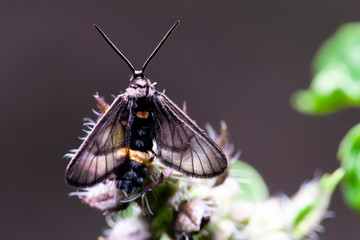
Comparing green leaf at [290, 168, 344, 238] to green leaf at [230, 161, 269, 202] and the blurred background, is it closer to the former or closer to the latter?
green leaf at [230, 161, 269, 202]

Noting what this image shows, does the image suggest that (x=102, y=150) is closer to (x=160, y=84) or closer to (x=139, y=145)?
(x=139, y=145)

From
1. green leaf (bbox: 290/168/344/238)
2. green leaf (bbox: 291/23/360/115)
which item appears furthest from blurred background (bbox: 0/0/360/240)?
green leaf (bbox: 290/168/344/238)

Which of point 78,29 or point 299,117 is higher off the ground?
point 78,29

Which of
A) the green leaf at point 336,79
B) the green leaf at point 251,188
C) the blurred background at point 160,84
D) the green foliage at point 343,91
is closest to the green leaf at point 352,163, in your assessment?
the green foliage at point 343,91

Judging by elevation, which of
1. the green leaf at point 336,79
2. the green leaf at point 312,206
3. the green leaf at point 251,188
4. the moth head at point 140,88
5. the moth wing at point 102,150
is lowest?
the green leaf at point 312,206

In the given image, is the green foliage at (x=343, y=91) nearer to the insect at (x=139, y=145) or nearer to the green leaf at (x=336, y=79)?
the green leaf at (x=336, y=79)

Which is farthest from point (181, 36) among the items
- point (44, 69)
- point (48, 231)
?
point (48, 231)

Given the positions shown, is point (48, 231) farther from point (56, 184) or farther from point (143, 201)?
point (143, 201)
